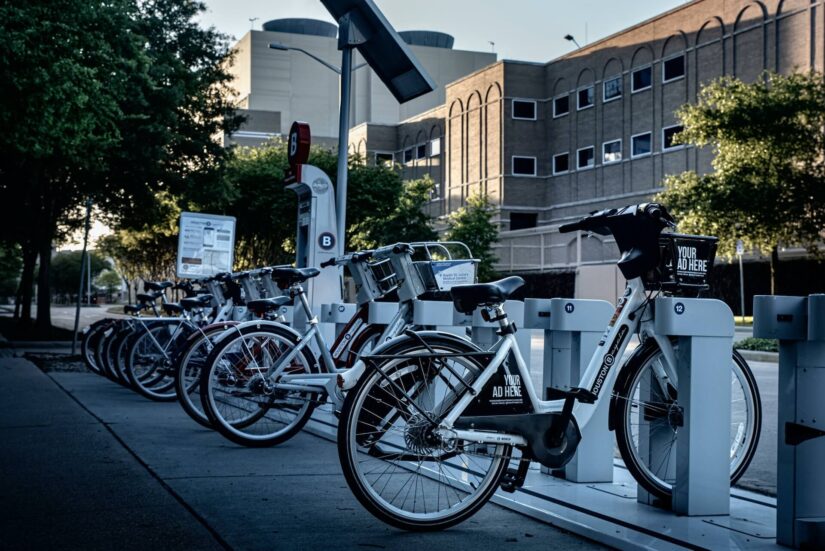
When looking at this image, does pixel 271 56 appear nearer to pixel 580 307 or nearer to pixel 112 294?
pixel 112 294

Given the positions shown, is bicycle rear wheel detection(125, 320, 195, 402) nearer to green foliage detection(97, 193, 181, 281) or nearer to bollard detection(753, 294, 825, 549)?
bollard detection(753, 294, 825, 549)

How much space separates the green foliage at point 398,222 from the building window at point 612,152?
389 inches

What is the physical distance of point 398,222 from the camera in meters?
44.1

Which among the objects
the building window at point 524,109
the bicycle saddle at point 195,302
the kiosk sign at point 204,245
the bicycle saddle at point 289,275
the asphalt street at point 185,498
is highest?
the building window at point 524,109

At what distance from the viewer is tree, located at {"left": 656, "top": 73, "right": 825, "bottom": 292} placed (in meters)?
30.0

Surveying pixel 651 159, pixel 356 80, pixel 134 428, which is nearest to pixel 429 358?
pixel 134 428

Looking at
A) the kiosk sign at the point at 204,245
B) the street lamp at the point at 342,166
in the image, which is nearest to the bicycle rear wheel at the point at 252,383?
the street lamp at the point at 342,166

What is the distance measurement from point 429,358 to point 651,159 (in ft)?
145

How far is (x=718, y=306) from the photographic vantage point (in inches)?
200

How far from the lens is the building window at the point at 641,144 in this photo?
47.5m

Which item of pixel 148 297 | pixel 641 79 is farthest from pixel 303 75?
pixel 148 297

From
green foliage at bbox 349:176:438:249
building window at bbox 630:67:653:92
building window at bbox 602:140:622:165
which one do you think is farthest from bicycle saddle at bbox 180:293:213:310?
building window at bbox 602:140:622:165

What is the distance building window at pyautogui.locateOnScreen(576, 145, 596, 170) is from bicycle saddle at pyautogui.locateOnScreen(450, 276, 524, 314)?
1873 inches

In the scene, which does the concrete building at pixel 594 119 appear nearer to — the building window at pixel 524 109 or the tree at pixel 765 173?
the building window at pixel 524 109
